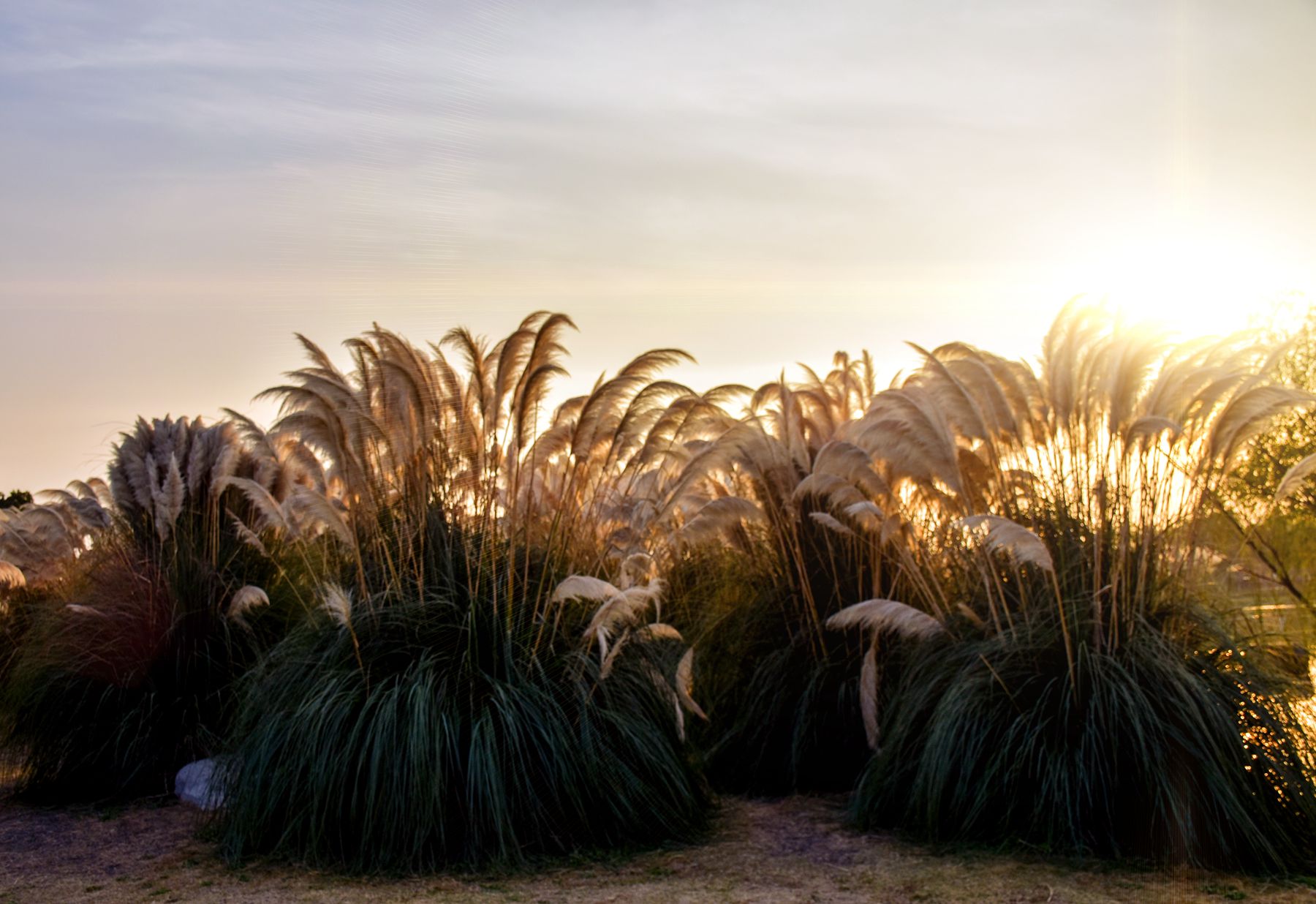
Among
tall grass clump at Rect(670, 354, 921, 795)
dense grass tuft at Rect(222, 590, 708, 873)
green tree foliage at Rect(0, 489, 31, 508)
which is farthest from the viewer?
green tree foliage at Rect(0, 489, 31, 508)

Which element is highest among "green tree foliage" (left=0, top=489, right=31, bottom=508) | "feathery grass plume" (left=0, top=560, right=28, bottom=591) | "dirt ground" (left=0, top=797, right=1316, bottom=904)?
"green tree foliage" (left=0, top=489, right=31, bottom=508)

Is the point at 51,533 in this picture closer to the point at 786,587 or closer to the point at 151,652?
the point at 151,652

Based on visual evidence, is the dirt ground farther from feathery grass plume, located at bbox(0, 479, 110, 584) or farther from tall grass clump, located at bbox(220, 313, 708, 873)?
feathery grass plume, located at bbox(0, 479, 110, 584)

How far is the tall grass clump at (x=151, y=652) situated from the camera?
7.95m

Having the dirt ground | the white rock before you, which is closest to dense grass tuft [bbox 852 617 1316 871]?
the dirt ground

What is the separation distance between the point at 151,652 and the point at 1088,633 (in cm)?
617

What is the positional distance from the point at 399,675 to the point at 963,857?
293 centimetres

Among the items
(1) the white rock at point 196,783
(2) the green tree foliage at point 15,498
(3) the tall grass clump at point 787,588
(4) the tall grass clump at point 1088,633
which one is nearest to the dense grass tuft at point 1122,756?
(4) the tall grass clump at point 1088,633

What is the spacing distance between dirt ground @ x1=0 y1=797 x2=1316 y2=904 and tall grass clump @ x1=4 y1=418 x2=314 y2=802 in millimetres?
1398

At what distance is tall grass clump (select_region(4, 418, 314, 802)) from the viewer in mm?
7953

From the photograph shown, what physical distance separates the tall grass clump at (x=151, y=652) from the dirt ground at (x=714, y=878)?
140 cm

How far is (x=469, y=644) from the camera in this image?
19.8 ft

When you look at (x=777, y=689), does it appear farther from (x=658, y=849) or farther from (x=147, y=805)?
(x=147, y=805)

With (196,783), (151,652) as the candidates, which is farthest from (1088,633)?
(151,652)
